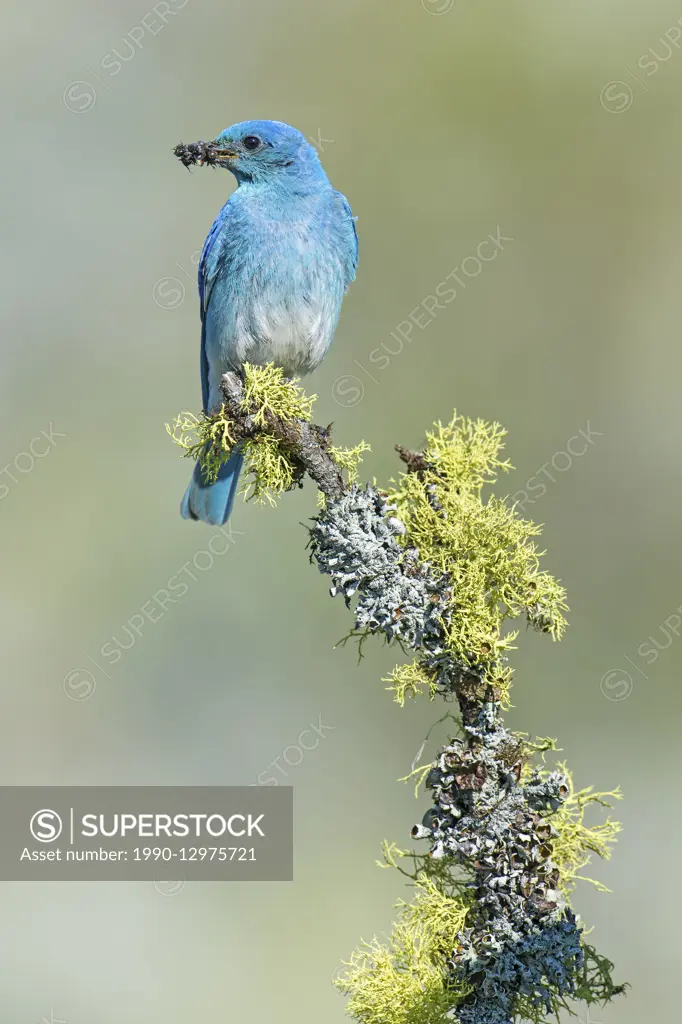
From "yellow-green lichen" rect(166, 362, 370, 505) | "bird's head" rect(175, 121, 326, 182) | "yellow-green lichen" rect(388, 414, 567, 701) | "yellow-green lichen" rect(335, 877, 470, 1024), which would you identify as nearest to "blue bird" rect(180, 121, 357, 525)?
"bird's head" rect(175, 121, 326, 182)

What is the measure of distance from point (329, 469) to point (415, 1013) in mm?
1327

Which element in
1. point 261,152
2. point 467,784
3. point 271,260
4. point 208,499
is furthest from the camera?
point 261,152

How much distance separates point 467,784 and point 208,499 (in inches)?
90.8

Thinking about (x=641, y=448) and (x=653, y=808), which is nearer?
(x=653, y=808)

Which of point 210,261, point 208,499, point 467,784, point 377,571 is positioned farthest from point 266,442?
point 210,261

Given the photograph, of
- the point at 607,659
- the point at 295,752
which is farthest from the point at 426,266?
the point at 295,752

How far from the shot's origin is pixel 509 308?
6.64m

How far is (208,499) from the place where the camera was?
13.9 feet

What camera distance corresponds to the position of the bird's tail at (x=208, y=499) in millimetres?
4184

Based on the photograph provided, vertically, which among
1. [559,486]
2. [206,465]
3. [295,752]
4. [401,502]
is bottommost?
[401,502]

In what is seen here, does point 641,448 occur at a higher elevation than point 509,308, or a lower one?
lower

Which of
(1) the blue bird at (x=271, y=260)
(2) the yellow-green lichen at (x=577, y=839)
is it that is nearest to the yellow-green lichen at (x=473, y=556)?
(2) the yellow-green lichen at (x=577, y=839)

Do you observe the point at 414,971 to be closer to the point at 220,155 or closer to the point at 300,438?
the point at 300,438

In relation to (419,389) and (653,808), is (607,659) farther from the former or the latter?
(419,389)
